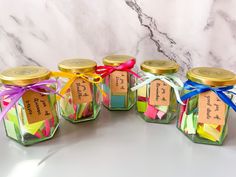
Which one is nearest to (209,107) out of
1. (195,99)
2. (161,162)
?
(195,99)

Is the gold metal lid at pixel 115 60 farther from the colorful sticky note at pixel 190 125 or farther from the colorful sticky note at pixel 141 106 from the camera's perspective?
the colorful sticky note at pixel 190 125

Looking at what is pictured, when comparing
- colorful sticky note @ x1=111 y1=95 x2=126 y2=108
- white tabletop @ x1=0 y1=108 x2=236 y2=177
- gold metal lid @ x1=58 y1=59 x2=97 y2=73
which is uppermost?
gold metal lid @ x1=58 y1=59 x2=97 y2=73

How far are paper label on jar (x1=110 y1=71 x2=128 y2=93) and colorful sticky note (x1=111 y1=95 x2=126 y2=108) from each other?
0.10 ft

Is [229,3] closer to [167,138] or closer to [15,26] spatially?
[167,138]

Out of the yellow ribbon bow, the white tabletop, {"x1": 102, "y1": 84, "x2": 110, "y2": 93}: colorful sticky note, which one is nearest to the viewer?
the white tabletop

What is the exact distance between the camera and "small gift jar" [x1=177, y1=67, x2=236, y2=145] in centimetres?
54

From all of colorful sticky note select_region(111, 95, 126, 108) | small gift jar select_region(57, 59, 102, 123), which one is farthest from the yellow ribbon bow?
colorful sticky note select_region(111, 95, 126, 108)

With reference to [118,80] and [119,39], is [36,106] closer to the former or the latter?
[118,80]

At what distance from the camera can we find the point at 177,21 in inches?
29.8

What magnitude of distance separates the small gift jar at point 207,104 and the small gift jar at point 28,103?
1.05 ft

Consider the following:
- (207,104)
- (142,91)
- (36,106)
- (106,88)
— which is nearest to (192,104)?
(207,104)

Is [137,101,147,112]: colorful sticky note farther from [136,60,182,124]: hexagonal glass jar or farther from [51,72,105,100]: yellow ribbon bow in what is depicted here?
[51,72,105,100]: yellow ribbon bow

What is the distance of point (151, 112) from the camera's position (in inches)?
26.3

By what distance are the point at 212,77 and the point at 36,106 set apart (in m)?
0.39
